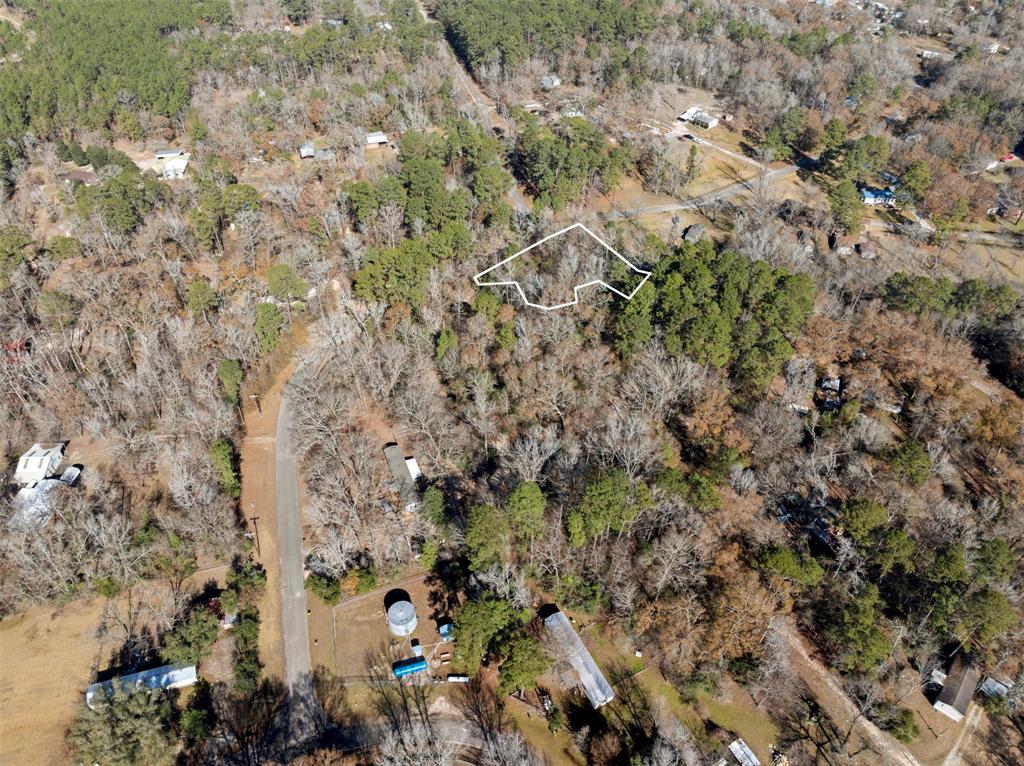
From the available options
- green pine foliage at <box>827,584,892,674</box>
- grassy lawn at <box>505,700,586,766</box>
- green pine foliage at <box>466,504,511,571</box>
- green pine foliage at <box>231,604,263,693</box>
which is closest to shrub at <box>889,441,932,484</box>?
green pine foliage at <box>827,584,892,674</box>

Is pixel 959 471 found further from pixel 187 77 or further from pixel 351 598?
pixel 187 77

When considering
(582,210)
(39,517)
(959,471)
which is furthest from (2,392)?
(959,471)

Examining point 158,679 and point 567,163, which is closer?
point 158,679

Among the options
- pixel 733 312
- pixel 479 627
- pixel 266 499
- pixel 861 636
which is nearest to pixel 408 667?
pixel 479 627

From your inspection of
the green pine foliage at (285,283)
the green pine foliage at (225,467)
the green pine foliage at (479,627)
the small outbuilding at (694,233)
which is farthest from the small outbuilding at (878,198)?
the green pine foliage at (225,467)

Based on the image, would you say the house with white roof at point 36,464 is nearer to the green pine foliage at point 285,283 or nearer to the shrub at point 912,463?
the green pine foliage at point 285,283

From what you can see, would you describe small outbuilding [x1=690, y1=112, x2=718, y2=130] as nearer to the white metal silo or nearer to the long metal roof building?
the long metal roof building

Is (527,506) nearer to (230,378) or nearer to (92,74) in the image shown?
(230,378)
